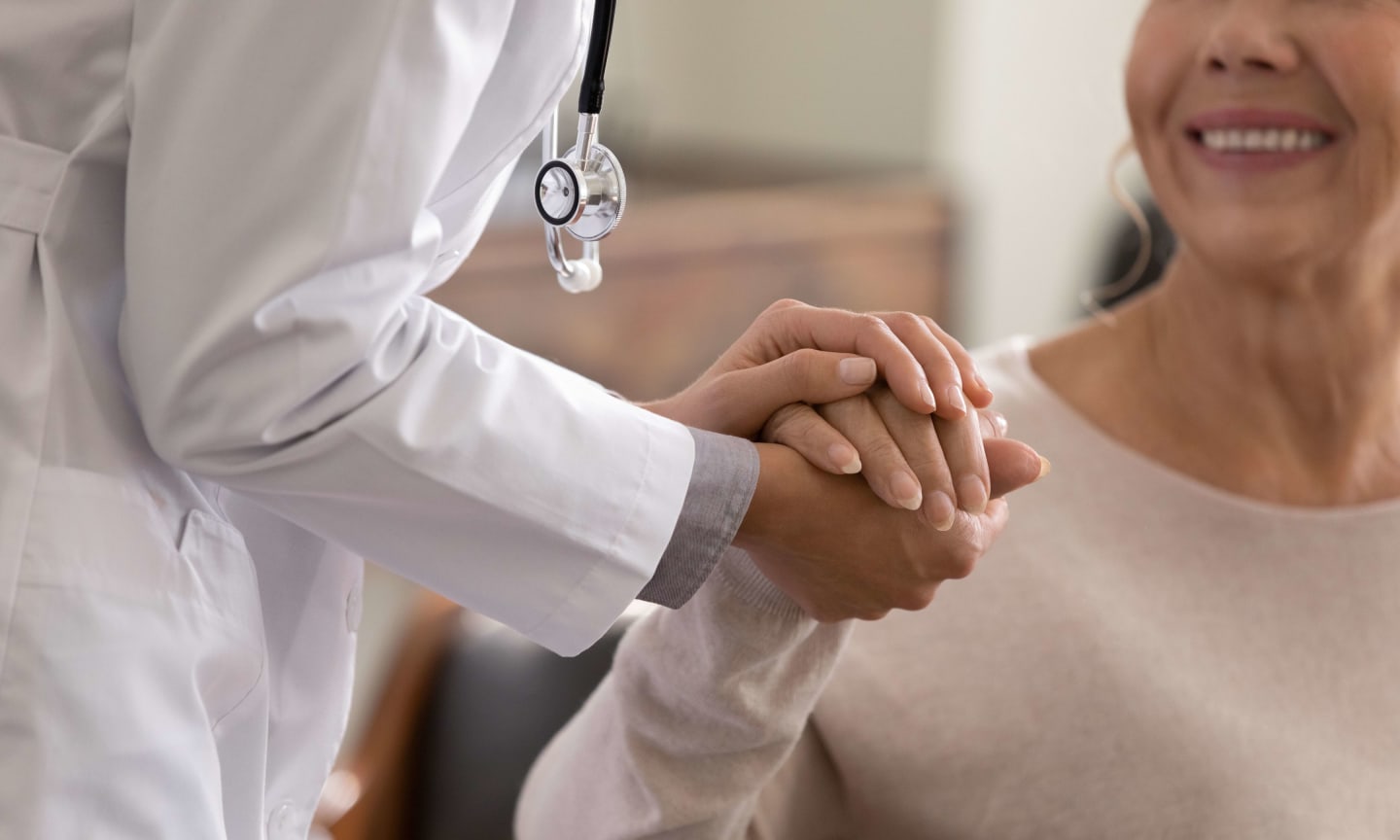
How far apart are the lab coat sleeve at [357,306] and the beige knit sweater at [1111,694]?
30 centimetres

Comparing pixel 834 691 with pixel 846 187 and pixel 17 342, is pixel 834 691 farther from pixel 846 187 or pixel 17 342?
pixel 846 187

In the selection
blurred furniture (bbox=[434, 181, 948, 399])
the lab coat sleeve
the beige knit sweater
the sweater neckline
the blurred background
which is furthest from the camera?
the blurred background

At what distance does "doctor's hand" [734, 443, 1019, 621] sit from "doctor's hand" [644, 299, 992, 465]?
2cm

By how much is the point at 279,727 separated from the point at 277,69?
356 millimetres

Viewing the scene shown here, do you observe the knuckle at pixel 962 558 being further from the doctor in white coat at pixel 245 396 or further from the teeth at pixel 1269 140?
the teeth at pixel 1269 140

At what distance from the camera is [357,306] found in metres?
0.62

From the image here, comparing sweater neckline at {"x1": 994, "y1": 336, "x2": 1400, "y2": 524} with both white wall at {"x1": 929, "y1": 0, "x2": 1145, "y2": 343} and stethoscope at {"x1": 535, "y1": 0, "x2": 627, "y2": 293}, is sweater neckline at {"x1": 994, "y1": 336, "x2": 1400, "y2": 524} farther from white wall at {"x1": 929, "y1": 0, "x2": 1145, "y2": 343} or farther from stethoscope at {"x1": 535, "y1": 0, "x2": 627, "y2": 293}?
white wall at {"x1": 929, "y1": 0, "x2": 1145, "y2": 343}

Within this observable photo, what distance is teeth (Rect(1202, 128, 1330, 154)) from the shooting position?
1135 millimetres

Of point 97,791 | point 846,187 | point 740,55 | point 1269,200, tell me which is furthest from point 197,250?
point 740,55

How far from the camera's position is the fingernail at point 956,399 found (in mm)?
799

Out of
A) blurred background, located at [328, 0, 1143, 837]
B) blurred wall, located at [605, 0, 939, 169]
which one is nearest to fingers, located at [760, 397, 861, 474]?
blurred background, located at [328, 0, 1143, 837]

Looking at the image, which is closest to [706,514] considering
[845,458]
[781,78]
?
[845,458]

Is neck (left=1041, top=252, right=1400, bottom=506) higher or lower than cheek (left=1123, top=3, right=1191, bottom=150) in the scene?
lower

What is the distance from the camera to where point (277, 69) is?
61cm
